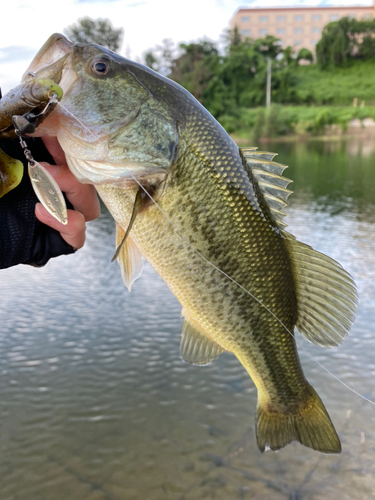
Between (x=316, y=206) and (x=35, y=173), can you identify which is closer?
(x=35, y=173)

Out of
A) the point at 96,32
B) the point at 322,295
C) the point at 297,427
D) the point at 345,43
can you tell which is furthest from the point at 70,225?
the point at 345,43

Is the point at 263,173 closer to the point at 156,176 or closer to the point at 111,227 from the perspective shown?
the point at 156,176

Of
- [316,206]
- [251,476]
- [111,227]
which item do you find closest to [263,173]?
[251,476]

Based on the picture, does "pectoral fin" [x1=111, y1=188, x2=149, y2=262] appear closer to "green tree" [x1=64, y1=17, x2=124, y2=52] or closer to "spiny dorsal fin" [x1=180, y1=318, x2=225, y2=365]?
"spiny dorsal fin" [x1=180, y1=318, x2=225, y2=365]

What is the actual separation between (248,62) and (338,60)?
1835 cm

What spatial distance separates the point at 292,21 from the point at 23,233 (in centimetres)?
10228

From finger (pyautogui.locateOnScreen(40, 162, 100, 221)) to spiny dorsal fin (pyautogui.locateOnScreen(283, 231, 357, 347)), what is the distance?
0.90 metres

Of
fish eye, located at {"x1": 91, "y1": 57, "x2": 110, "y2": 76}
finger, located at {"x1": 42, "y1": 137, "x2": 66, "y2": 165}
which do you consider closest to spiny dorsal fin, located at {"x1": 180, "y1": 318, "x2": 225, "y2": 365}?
finger, located at {"x1": 42, "y1": 137, "x2": 66, "y2": 165}

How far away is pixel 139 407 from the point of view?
4.78 meters

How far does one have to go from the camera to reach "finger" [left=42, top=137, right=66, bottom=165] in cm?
181

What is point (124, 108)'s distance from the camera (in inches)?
67.6

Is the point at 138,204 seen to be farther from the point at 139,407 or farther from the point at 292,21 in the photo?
the point at 292,21

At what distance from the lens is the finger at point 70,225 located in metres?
1.76

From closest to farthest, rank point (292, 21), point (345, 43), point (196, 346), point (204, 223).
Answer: point (204, 223), point (196, 346), point (345, 43), point (292, 21)
